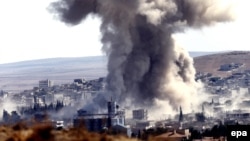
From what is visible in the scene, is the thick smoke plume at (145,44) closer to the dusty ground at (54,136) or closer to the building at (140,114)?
the building at (140,114)

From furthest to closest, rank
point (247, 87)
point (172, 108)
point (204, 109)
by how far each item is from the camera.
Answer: point (247, 87)
point (204, 109)
point (172, 108)

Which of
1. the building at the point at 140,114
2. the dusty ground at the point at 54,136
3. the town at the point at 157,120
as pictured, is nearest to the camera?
the dusty ground at the point at 54,136

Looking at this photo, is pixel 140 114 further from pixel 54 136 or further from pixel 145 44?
pixel 54 136

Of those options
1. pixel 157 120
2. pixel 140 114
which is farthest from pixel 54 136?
pixel 140 114

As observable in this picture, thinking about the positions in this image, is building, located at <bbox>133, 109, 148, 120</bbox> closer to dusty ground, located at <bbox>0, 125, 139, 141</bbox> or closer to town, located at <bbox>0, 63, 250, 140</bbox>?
town, located at <bbox>0, 63, 250, 140</bbox>

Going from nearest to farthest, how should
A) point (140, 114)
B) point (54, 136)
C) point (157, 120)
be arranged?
point (54, 136) → point (157, 120) → point (140, 114)

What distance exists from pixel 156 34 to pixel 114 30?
8.53 metres

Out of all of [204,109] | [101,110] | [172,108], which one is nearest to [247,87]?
[204,109]

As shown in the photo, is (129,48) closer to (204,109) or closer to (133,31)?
(133,31)

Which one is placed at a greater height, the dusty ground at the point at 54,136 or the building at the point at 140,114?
the dusty ground at the point at 54,136

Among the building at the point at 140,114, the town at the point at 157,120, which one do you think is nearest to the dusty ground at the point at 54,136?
the town at the point at 157,120

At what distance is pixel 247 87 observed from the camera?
185000mm

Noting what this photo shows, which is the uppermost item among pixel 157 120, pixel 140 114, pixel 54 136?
pixel 54 136

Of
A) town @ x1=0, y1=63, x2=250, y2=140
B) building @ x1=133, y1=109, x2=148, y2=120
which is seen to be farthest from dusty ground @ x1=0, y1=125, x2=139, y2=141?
building @ x1=133, y1=109, x2=148, y2=120
